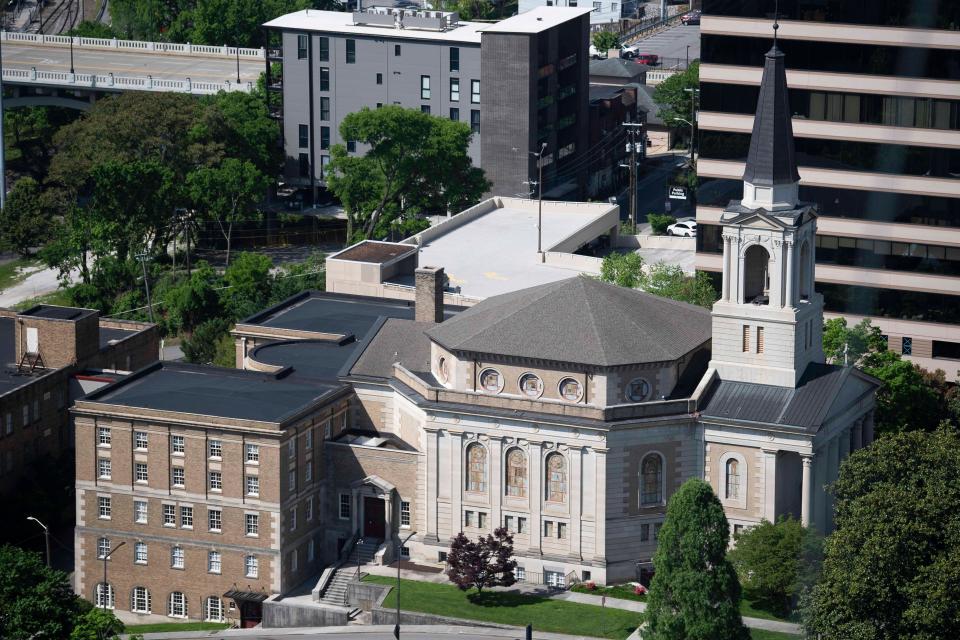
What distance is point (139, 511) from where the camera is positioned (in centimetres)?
13925

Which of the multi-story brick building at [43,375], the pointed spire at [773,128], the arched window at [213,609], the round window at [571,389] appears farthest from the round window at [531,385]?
the multi-story brick building at [43,375]

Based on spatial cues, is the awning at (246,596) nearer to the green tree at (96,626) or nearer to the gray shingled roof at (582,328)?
the green tree at (96,626)

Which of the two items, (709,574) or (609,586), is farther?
(609,586)

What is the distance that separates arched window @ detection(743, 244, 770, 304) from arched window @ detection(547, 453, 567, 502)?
556 inches

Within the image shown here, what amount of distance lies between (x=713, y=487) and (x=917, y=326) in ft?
113

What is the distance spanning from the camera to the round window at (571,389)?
134 m

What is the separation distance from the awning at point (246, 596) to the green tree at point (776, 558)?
89.0ft

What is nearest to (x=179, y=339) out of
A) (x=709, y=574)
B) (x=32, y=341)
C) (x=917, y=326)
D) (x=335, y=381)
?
(x=32, y=341)

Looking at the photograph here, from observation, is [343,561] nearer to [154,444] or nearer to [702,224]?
[154,444]

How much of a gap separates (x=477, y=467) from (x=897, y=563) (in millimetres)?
28798

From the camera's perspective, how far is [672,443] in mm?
134750

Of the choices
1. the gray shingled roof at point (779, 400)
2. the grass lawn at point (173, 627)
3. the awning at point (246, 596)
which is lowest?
the grass lawn at point (173, 627)

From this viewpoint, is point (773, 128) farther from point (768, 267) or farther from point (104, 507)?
point (104, 507)

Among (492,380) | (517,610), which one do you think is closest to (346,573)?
(517,610)
